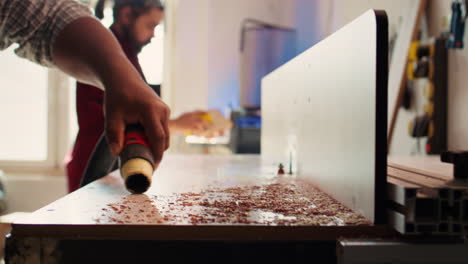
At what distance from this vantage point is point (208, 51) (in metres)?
3.71

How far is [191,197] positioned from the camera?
717 millimetres

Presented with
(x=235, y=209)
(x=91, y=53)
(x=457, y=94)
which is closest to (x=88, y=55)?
(x=91, y=53)

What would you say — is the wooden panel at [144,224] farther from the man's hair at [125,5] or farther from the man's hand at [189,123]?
the man's hand at [189,123]

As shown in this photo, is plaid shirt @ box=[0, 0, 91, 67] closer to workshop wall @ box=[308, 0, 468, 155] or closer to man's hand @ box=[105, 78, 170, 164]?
man's hand @ box=[105, 78, 170, 164]

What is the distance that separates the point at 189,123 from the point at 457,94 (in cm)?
142

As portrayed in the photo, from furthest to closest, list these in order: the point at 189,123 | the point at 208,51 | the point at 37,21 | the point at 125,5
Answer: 1. the point at 208,51
2. the point at 189,123
3. the point at 125,5
4. the point at 37,21

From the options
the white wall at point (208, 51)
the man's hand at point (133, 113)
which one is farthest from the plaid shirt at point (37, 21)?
the white wall at point (208, 51)

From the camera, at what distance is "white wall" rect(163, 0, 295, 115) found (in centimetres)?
368

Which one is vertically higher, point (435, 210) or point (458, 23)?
point (458, 23)

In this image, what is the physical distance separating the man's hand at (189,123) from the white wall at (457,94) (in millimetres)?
1364

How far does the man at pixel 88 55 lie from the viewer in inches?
29.5

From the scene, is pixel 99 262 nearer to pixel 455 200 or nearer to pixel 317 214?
pixel 317 214

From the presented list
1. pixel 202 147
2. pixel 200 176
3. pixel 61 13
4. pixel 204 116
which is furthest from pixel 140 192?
pixel 202 147

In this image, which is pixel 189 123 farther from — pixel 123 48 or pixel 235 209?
pixel 235 209
